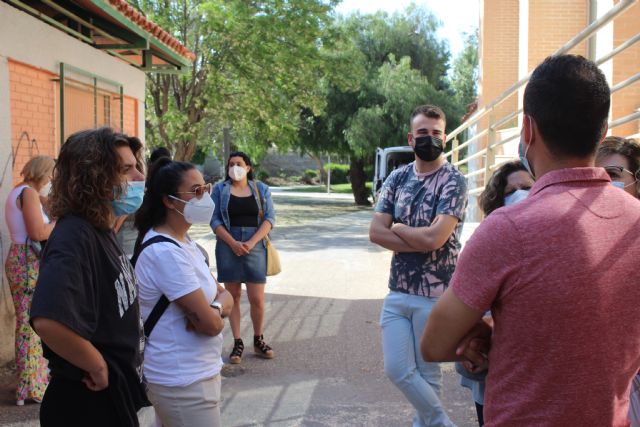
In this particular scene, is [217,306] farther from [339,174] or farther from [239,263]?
[339,174]

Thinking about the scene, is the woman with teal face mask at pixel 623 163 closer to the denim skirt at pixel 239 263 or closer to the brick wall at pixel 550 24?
the denim skirt at pixel 239 263

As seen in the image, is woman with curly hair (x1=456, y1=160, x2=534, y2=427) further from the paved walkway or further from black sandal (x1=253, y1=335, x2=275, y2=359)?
black sandal (x1=253, y1=335, x2=275, y2=359)

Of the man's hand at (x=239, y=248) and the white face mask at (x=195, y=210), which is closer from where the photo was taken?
the white face mask at (x=195, y=210)

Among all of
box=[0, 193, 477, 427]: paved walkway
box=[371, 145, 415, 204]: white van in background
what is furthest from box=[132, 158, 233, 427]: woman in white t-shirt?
box=[371, 145, 415, 204]: white van in background

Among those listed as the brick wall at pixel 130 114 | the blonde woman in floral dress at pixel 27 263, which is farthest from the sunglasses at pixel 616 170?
the brick wall at pixel 130 114

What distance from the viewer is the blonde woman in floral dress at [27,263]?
4.83m

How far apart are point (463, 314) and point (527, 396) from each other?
245 mm

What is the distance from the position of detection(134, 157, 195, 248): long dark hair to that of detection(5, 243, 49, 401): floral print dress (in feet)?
7.36

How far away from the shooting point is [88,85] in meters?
7.97

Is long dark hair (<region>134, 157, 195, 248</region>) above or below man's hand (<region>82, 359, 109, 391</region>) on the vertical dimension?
above

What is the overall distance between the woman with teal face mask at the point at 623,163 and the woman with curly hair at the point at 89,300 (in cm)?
206

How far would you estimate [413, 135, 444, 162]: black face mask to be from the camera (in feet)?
12.4

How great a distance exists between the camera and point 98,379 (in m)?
2.26

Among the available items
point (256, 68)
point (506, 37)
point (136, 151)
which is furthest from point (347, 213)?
point (136, 151)
